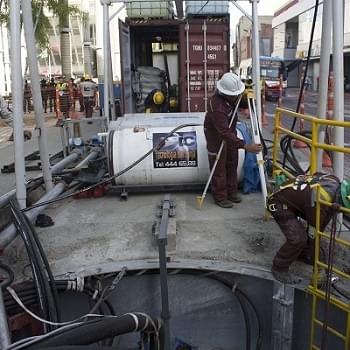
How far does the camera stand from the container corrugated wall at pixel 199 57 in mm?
10570

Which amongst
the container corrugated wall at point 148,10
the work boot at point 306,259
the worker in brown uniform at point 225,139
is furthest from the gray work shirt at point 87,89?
the work boot at point 306,259

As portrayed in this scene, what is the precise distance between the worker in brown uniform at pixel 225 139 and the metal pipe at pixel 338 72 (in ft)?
2.61

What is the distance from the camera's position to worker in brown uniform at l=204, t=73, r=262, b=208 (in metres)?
5.00

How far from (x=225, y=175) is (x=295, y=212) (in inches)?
65.1

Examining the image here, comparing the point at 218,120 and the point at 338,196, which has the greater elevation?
the point at 218,120

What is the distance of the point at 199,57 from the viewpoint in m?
10.6

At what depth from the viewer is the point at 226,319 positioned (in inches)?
170

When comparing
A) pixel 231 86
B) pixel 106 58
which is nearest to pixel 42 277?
pixel 231 86

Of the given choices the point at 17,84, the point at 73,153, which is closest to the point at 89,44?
the point at 73,153

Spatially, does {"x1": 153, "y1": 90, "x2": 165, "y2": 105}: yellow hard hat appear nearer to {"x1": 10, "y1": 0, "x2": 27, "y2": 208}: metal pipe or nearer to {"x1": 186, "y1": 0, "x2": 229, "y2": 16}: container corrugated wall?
{"x1": 186, "y1": 0, "x2": 229, "y2": 16}: container corrugated wall

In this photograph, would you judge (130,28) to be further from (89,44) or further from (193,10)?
(89,44)

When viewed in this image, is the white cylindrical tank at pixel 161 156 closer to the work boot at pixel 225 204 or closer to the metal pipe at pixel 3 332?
the work boot at pixel 225 204

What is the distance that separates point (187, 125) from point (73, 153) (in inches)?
114

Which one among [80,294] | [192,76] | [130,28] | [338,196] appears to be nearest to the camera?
[338,196]
